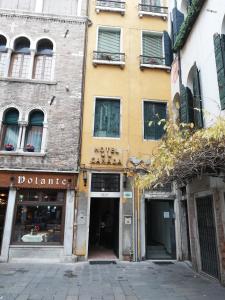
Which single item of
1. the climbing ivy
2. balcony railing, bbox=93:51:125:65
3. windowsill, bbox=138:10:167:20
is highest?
windowsill, bbox=138:10:167:20

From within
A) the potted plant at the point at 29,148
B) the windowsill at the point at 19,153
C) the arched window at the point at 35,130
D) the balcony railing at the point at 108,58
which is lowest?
the windowsill at the point at 19,153

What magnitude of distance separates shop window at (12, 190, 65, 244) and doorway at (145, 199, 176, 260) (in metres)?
3.66

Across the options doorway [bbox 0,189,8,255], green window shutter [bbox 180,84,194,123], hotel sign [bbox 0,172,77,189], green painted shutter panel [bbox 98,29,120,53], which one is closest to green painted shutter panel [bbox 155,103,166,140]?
green window shutter [bbox 180,84,194,123]

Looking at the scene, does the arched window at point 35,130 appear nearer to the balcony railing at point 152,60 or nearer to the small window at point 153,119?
the small window at point 153,119

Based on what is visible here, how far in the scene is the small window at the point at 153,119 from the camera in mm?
11367

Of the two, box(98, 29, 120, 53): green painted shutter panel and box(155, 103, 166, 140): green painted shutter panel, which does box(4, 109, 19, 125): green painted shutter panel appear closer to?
box(98, 29, 120, 53): green painted shutter panel

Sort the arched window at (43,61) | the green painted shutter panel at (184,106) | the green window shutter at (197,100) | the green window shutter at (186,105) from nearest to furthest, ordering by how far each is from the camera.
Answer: the green window shutter at (197,100) → the green window shutter at (186,105) → the green painted shutter panel at (184,106) → the arched window at (43,61)

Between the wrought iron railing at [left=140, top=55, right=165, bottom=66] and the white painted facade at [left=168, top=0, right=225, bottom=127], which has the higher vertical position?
the wrought iron railing at [left=140, top=55, right=165, bottom=66]

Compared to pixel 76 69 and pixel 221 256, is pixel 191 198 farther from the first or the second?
pixel 76 69

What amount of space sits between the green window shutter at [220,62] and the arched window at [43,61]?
723 centimetres

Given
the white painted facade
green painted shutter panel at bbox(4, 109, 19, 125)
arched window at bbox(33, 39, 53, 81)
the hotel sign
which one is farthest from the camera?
arched window at bbox(33, 39, 53, 81)

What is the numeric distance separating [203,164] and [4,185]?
7.43 meters

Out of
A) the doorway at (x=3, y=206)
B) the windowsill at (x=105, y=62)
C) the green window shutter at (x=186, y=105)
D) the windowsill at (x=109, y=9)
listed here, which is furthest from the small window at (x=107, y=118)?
the windowsill at (x=109, y=9)

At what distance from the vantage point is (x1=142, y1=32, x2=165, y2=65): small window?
12.2 m
